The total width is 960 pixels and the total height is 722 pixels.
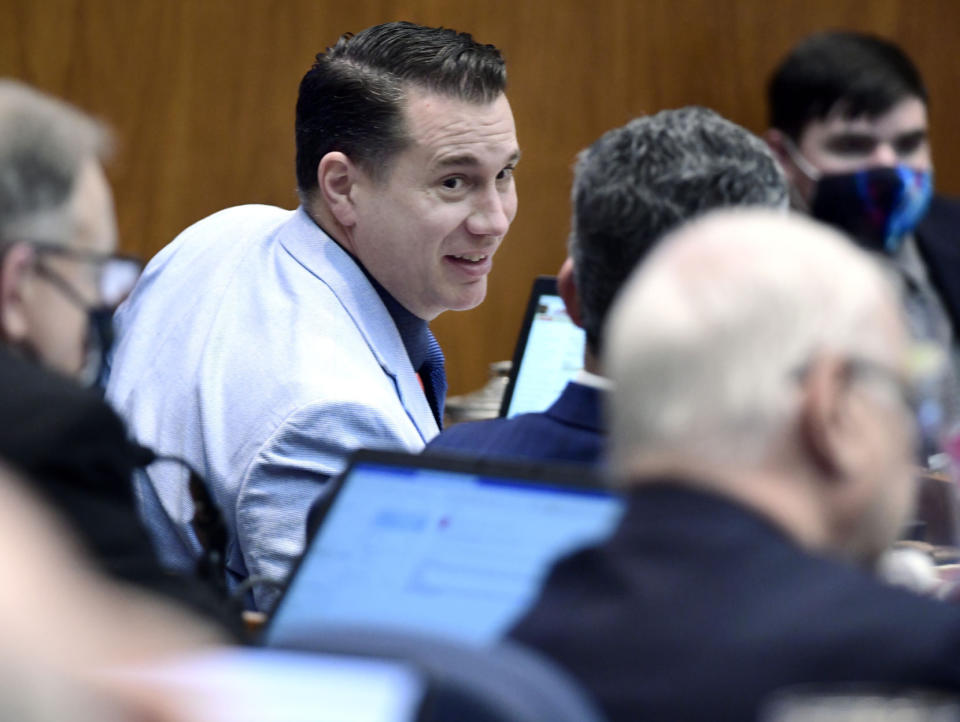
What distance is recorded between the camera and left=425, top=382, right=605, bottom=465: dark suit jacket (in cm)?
147

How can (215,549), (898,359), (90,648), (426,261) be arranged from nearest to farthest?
(90,648) → (898,359) → (215,549) → (426,261)

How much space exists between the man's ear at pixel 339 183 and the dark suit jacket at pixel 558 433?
0.76m

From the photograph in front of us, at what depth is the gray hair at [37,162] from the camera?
3.73ft

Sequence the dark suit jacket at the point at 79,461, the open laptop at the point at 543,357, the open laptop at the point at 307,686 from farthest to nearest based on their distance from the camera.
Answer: the open laptop at the point at 543,357
the dark suit jacket at the point at 79,461
the open laptop at the point at 307,686

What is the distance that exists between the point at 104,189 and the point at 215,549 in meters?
0.45

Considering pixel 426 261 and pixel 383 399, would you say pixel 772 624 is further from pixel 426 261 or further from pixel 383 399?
pixel 426 261

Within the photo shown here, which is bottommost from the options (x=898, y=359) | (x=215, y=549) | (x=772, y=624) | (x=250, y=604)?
(x=250, y=604)

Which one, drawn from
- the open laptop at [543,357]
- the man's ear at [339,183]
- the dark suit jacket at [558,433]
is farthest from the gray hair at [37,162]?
the open laptop at [543,357]

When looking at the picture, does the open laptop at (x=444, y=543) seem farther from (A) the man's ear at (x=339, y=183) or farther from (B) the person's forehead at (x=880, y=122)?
(B) the person's forehead at (x=880, y=122)

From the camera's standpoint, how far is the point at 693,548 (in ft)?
2.85

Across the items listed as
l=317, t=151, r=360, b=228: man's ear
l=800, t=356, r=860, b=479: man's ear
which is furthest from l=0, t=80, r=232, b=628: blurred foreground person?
l=317, t=151, r=360, b=228: man's ear

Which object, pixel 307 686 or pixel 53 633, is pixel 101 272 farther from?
pixel 53 633

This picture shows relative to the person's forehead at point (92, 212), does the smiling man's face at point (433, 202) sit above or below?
below

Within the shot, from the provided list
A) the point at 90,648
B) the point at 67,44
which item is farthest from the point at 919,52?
the point at 90,648
